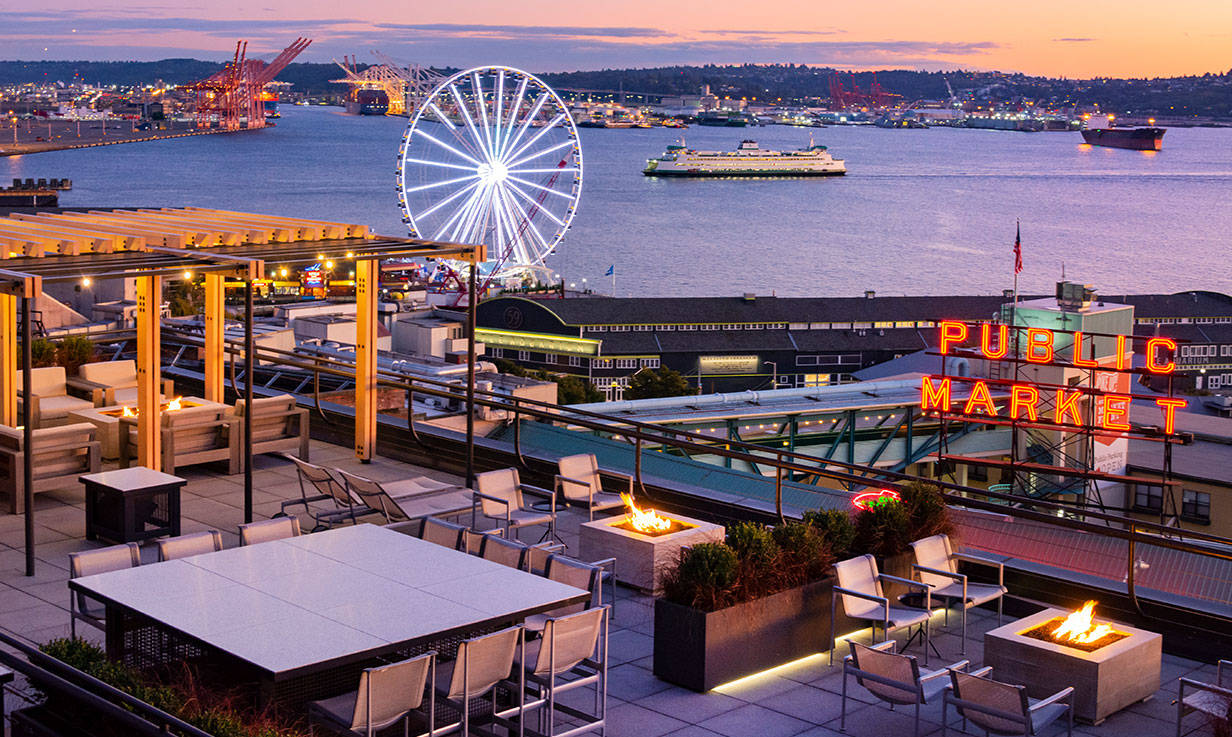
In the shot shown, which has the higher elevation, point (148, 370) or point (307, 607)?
point (148, 370)

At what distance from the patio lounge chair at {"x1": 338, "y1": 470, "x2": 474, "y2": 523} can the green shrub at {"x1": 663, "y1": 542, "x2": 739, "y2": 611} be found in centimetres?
280

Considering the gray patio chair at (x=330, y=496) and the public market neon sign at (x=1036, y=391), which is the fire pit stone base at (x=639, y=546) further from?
the public market neon sign at (x=1036, y=391)

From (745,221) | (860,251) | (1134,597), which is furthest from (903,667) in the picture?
(745,221)

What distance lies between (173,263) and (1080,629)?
6.94 metres

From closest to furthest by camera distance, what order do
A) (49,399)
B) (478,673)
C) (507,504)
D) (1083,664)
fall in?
(478,673), (1083,664), (507,504), (49,399)

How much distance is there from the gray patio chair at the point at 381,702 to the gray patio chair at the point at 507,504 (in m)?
3.70

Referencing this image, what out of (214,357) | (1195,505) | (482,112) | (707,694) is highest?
(482,112)

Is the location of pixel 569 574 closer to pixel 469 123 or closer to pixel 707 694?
pixel 707 694

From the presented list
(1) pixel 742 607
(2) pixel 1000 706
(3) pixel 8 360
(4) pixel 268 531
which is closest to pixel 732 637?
(1) pixel 742 607

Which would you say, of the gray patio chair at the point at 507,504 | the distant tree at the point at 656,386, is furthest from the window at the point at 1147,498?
the gray patio chair at the point at 507,504

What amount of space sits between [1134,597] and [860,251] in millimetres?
134016

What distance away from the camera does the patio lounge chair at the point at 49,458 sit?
428 inches

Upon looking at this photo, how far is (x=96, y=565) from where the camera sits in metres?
7.23

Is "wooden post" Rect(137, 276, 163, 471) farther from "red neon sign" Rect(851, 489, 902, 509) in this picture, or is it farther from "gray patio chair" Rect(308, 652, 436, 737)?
"gray patio chair" Rect(308, 652, 436, 737)
